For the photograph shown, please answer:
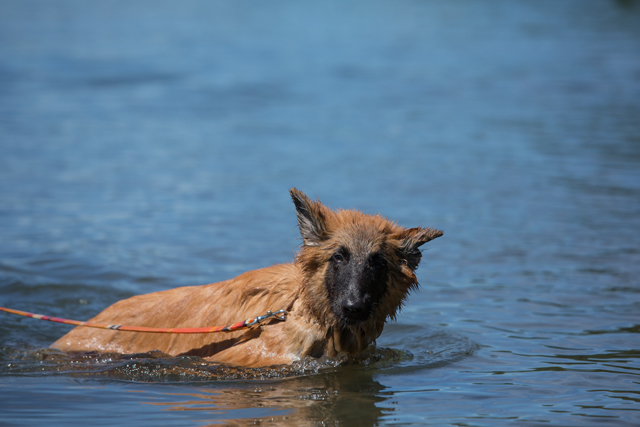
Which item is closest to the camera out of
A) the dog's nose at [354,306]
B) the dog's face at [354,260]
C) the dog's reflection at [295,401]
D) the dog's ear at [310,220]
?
the dog's reflection at [295,401]


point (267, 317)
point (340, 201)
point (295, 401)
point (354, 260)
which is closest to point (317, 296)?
point (354, 260)

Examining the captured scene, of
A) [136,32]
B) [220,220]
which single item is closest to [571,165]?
[220,220]

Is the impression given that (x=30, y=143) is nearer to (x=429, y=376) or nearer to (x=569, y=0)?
(x=429, y=376)

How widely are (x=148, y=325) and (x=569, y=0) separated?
51394 mm

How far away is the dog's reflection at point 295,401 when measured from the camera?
5988mm

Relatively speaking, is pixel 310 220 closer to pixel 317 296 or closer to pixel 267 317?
pixel 317 296

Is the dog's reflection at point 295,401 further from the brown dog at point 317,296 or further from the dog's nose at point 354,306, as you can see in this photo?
the dog's nose at point 354,306

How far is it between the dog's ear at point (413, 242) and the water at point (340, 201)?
123 cm

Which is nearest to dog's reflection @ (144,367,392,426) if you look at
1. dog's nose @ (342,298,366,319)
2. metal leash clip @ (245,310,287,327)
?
metal leash clip @ (245,310,287,327)

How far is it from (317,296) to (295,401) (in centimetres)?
95

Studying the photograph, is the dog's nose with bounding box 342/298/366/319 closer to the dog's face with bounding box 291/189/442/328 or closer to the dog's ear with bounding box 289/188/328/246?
the dog's face with bounding box 291/189/442/328

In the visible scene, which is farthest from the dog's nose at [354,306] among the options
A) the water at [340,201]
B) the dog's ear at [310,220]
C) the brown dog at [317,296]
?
the water at [340,201]

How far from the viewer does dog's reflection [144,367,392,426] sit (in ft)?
19.6

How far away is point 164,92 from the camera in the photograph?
89.4 ft
